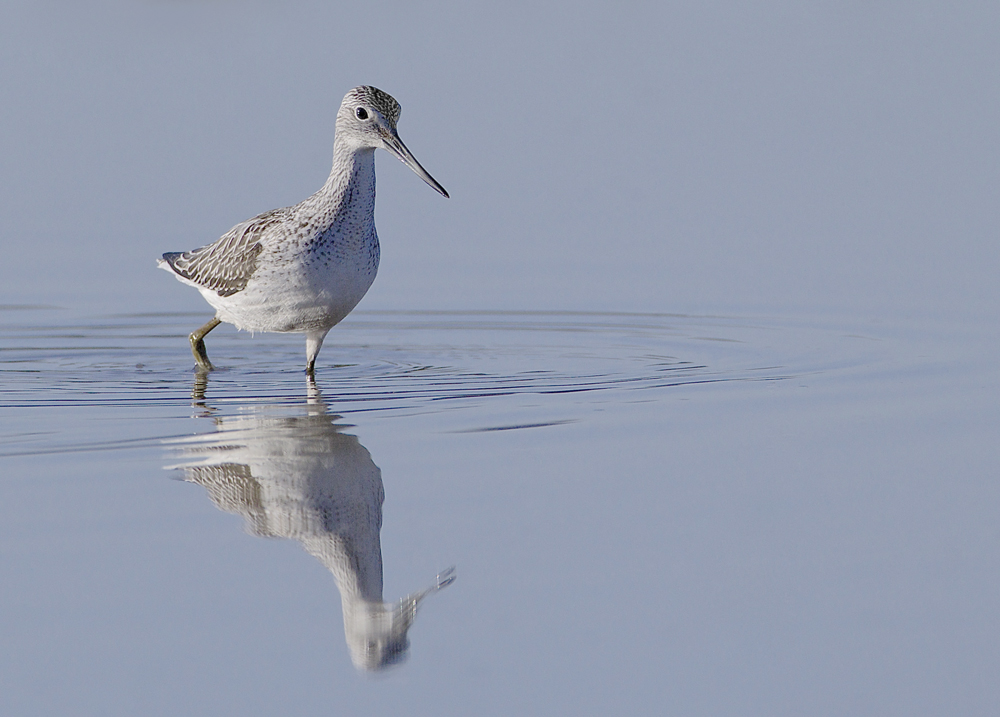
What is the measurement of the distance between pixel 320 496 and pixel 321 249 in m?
3.45

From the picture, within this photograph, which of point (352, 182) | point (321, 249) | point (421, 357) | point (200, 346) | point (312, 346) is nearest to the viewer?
point (321, 249)

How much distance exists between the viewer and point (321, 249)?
10219 millimetres

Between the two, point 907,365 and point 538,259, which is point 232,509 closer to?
point 907,365

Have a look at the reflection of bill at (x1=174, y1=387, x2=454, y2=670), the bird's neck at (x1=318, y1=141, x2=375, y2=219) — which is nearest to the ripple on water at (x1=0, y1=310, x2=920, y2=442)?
the reflection of bill at (x1=174, y1=387, x2=454, y2=670)

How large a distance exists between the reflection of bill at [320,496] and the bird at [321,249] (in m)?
1.37

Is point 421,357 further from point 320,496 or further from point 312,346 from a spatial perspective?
point 320,496

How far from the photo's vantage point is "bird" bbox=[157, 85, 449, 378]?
10.2m

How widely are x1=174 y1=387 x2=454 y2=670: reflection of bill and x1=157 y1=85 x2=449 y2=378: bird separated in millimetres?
1367

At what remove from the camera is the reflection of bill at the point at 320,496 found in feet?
18.5

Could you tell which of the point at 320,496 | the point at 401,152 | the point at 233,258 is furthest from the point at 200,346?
the point at 320,496

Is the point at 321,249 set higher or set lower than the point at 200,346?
higher

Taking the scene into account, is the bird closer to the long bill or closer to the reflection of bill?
the long bill

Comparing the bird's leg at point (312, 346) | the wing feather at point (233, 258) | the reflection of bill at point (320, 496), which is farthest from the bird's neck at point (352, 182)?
the reflection of bill at point (320, 496)

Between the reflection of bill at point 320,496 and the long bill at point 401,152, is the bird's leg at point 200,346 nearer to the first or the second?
the long bill at point 401,152
